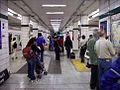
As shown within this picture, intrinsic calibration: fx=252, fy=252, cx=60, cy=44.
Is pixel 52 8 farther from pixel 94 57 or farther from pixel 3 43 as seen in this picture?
pixel 94 57

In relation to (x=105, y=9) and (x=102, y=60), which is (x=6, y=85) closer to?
(x=102, y=60)

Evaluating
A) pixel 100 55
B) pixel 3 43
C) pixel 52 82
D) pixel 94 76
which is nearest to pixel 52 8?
pixel 3 43

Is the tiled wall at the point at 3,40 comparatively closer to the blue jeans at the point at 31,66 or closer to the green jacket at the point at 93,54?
the blue jeans at the point at 31,66

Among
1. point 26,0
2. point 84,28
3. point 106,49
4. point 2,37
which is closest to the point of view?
point 106,49

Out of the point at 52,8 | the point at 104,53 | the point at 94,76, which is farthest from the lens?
the point at 52,8

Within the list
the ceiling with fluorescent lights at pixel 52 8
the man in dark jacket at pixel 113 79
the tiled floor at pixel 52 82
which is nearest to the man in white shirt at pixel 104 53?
the tiled floor at pixel 52 82

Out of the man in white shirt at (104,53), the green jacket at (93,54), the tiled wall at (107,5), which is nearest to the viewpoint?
the man in white shirt at (104,53)

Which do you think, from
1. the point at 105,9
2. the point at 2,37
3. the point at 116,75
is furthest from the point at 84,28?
the point at 116,75

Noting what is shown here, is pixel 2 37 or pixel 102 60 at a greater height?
pixel 2 37

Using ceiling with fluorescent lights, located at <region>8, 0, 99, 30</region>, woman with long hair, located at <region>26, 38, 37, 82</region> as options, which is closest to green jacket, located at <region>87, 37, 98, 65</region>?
woman with long hair, located at <region>26, 38, 37, 82</region>

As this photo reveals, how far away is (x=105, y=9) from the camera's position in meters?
9.25

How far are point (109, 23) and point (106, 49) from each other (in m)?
2.41

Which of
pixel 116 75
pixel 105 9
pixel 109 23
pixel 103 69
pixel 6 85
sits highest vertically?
pixel 105 9

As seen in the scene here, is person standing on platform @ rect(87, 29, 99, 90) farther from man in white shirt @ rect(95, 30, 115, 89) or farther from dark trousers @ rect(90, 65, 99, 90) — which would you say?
man in white shirt @ rect(95, 30, 115, 89)
